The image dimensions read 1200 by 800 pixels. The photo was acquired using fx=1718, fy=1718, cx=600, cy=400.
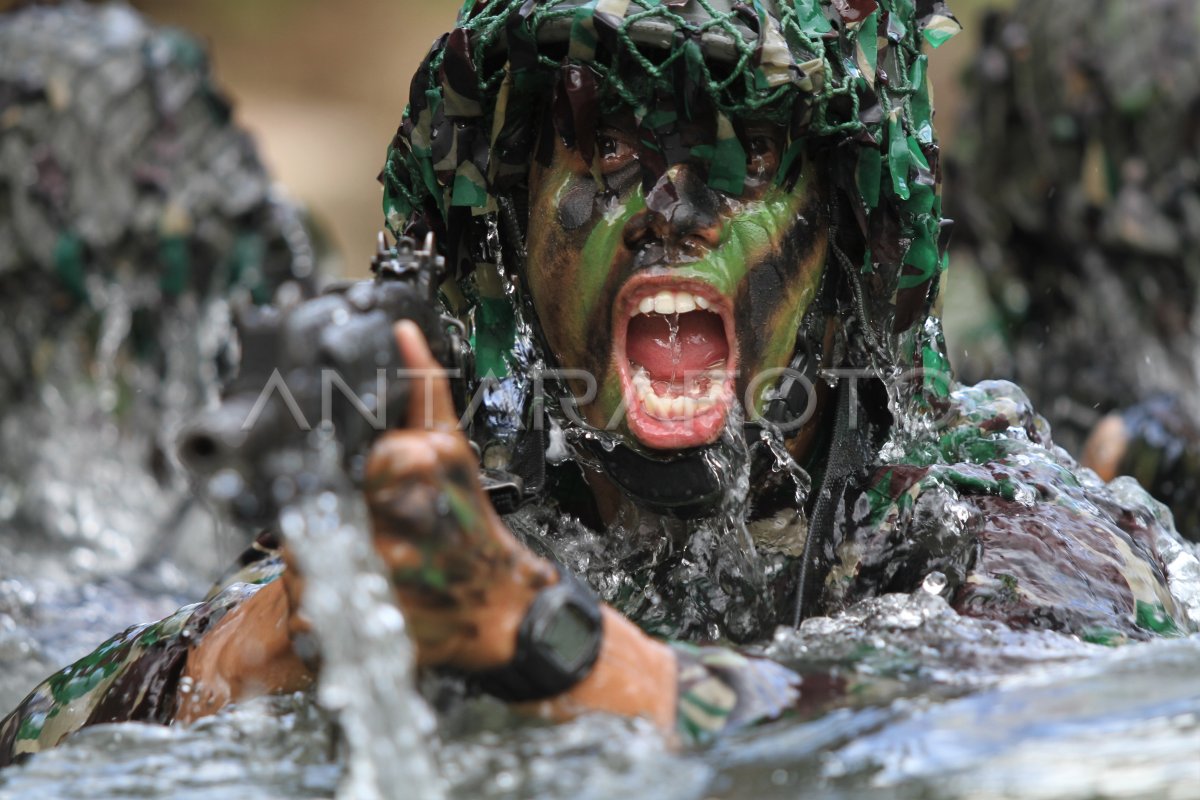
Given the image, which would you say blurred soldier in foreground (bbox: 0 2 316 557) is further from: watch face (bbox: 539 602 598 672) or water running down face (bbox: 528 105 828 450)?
watch face (bbox: 539 602 598 672)

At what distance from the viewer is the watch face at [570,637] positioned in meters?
1.88

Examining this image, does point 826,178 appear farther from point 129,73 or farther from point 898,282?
point 129,73

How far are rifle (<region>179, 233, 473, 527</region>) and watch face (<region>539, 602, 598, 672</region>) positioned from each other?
272 mm

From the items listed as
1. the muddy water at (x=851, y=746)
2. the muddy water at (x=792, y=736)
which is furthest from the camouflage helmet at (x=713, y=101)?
the muddy water at (x=851, y=746)

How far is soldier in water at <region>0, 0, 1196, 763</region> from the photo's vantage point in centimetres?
241

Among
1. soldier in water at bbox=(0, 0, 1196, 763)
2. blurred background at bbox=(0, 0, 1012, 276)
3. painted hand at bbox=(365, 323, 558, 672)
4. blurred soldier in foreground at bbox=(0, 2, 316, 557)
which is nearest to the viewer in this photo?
Answer: painted hand at bbox=(365, 323, 558, 672)

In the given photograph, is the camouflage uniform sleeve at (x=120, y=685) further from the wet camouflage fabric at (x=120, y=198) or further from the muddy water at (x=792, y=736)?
the wet camouflage fabric at (x=120, y=198)

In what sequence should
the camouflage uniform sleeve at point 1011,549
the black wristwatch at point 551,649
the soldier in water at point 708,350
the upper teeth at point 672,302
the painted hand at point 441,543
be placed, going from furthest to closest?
the upper teeth at point 672,302 → the soldier in water at point 708,350 → the camouflage uniform sleeve at point 1011,549 → the black wristwatch at point 551,649 → the painted hand at point 441,543

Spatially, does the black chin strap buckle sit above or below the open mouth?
below

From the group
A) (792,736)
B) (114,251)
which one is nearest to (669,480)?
(792,736)

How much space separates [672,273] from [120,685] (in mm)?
979

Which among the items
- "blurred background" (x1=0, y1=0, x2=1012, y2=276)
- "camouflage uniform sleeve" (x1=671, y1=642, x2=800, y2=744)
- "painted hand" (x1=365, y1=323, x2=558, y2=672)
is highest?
"blurred background" (x1=0, y1=0, x2=1012, y2=276)

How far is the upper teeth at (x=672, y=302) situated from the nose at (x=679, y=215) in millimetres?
69

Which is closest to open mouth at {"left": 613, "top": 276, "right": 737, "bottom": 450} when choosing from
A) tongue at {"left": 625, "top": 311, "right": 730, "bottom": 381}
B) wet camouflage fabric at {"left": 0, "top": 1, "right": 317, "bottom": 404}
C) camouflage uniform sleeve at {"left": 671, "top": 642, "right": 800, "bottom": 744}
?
tongue at {"left": 625, "top": 311, "right": 730, "bottom": 381}
